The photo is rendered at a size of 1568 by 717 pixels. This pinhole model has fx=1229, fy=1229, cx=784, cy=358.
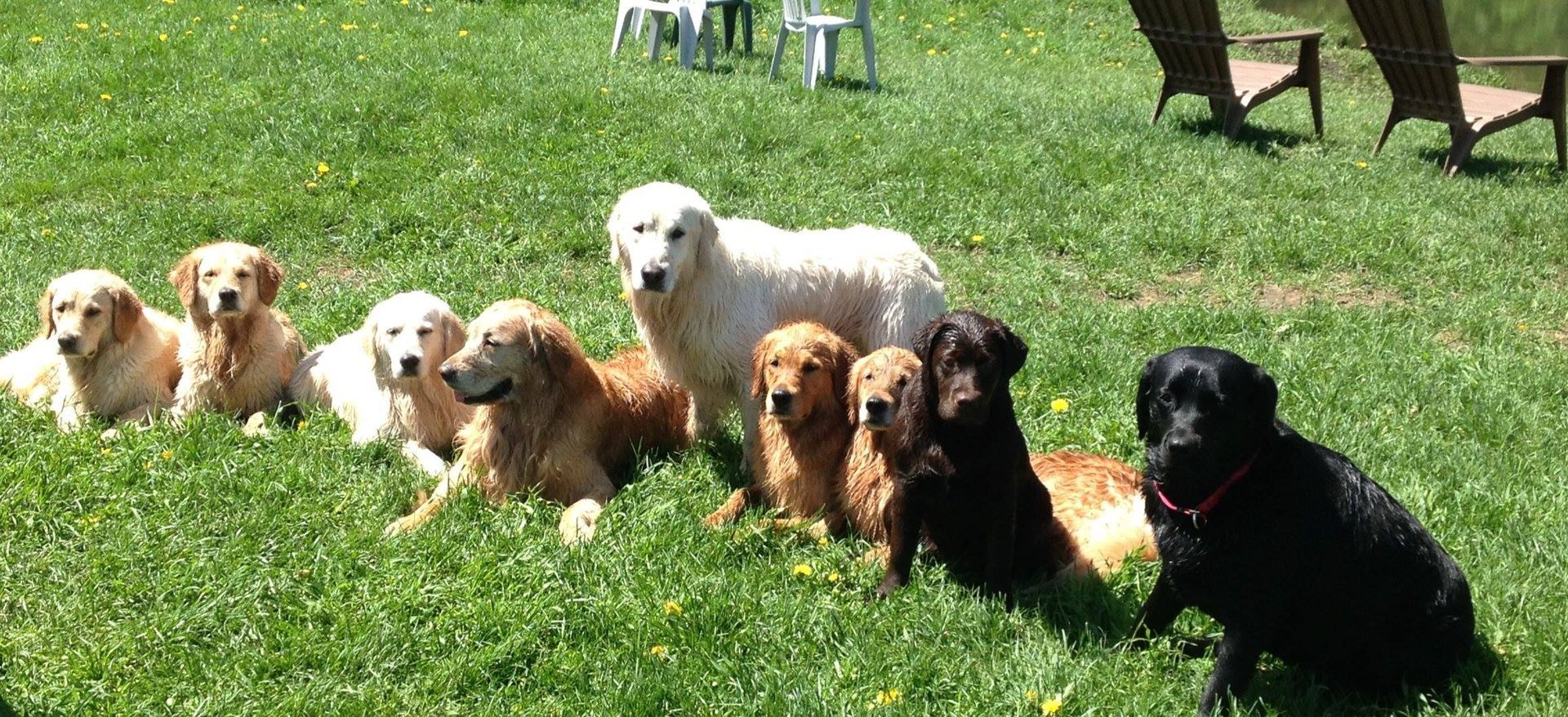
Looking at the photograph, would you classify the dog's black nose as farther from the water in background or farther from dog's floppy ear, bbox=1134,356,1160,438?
the water in background

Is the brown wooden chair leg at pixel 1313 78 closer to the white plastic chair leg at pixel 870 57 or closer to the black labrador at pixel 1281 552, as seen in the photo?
the white plastic chair leg at pixel 870 57

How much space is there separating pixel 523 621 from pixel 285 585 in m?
0.95

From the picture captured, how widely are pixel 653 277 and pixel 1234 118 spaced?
27.2ft

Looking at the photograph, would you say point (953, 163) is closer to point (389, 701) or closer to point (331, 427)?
point (331, 427)

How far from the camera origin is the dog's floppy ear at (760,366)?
16.2 ft

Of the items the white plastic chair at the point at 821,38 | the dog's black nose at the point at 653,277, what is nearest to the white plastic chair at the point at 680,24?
the white plastic chair at the point at 821,38

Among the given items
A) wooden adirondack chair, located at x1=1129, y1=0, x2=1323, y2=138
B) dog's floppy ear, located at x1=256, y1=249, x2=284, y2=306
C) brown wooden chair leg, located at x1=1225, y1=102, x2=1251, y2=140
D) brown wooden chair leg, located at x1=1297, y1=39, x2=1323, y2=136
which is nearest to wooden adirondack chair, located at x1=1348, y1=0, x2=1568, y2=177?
brown wooden chair leg, located at x1=1297, y1=39, x2=1323, y2=136

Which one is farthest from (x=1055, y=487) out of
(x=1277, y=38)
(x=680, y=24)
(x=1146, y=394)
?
(x=1277, y=38)

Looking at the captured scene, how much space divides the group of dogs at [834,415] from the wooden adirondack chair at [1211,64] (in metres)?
7.16

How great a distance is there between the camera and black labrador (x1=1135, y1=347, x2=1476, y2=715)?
3.53 metres

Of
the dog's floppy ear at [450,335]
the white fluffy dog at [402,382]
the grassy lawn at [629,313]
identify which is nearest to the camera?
the grassy lawn at [629,313]

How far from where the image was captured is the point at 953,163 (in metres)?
10.0

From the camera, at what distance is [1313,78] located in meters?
12.1

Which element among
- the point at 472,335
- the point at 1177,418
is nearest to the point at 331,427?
the point at 472,335
